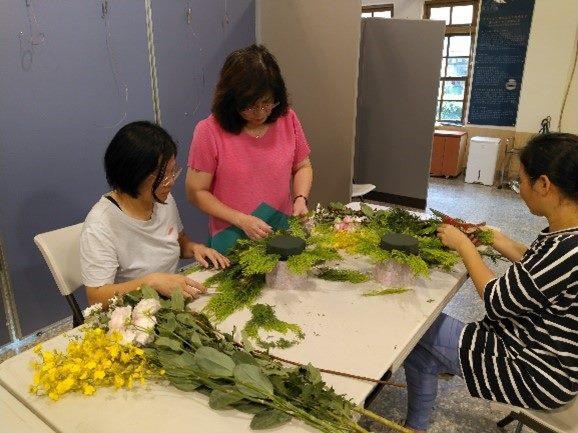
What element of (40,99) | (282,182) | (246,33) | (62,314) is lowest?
(62,314)

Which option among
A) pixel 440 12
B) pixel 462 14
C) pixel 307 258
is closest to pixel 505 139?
pixel 462 14

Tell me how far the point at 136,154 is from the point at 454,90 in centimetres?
694

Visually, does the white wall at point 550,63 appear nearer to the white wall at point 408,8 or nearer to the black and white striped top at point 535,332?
the white wall at point 408,8

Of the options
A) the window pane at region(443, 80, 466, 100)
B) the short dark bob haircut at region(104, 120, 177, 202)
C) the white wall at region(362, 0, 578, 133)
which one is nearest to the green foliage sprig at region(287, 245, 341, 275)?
the short dark bob haircut at region(104, 120, 177, 202)

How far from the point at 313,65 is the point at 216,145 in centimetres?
181

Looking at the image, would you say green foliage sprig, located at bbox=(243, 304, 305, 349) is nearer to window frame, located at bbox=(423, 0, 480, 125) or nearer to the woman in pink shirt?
the woman in pink shirt

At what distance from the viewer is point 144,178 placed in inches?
53.9

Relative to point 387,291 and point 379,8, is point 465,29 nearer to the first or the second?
point 379,8

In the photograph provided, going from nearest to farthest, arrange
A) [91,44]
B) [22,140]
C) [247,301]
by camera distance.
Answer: [247,301] < [22,140] < [91,44]

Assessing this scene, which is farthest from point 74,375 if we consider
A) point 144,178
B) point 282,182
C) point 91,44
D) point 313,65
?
point 313,65

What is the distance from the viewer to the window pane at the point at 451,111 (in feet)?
23.7

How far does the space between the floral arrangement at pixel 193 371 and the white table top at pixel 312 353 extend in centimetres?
3

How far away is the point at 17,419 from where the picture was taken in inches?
33.7

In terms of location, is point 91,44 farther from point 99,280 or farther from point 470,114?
point 470,114
